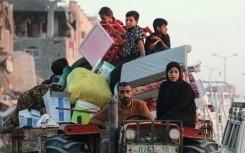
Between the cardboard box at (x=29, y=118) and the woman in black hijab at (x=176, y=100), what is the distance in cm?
405

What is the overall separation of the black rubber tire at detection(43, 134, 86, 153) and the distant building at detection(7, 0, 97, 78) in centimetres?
8095

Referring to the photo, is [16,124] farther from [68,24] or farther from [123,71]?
[68,24]

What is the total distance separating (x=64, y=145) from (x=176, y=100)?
1.67m

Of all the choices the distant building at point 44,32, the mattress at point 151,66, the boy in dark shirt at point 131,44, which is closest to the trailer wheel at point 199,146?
the mattress at point 151,66

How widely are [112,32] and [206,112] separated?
3245 mm

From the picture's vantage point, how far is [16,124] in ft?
47.0

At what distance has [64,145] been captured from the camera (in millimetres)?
9297

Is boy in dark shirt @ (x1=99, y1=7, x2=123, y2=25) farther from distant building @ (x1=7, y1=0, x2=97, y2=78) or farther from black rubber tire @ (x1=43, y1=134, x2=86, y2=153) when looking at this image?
distant building @ (x1=7, y1=0, x2=97, y2=78)

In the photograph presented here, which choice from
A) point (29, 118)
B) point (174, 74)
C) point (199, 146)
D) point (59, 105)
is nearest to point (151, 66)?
point (59, 105)

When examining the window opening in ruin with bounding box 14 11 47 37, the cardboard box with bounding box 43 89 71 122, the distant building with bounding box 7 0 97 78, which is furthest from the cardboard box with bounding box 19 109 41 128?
the window opening in ruin with bounding box 14 11 47 37

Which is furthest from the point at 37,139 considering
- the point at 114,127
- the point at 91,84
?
the point at 114,127

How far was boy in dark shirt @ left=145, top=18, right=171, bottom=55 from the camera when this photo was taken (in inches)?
521

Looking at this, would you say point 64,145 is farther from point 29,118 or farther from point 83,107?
point 29,118

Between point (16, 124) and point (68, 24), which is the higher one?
point (68, 24)
